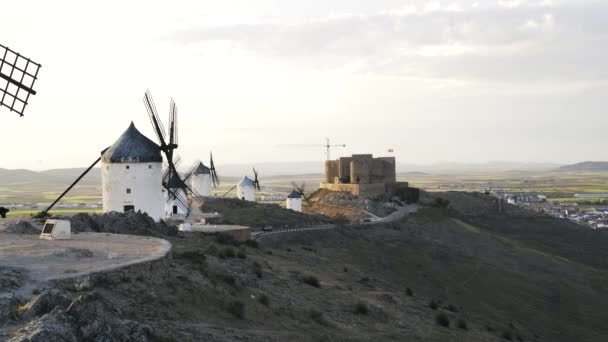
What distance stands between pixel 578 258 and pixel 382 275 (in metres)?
25.5

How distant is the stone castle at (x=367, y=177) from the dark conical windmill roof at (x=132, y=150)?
110ft

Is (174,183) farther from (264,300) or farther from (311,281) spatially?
(264,300)

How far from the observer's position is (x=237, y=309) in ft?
48.0

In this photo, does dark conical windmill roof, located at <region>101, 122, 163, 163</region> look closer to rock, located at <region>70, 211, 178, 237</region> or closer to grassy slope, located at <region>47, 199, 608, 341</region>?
rock, located at <region>70, 211, 178, 237</region>

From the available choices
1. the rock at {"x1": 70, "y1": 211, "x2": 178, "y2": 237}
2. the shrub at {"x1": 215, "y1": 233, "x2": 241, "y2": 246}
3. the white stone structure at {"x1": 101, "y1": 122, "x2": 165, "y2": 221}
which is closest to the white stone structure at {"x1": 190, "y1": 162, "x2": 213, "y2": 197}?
the white stone structure at {"x1": 101, "y1": 122, "x2": 165, "y2": 221}

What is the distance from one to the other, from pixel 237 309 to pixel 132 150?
56.0 ft

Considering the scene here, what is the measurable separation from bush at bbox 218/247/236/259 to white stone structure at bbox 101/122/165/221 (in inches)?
327

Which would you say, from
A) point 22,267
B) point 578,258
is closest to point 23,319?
point 22,267

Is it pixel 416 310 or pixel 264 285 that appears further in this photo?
pixel 416 310

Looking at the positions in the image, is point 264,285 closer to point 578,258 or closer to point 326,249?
point 326,249

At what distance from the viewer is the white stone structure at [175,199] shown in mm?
39531

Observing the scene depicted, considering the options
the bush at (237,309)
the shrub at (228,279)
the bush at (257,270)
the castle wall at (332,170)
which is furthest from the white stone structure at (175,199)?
the castle wall at (332,170)

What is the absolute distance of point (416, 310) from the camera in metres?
21.2

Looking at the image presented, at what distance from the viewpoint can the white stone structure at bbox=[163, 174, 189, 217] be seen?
130ft
